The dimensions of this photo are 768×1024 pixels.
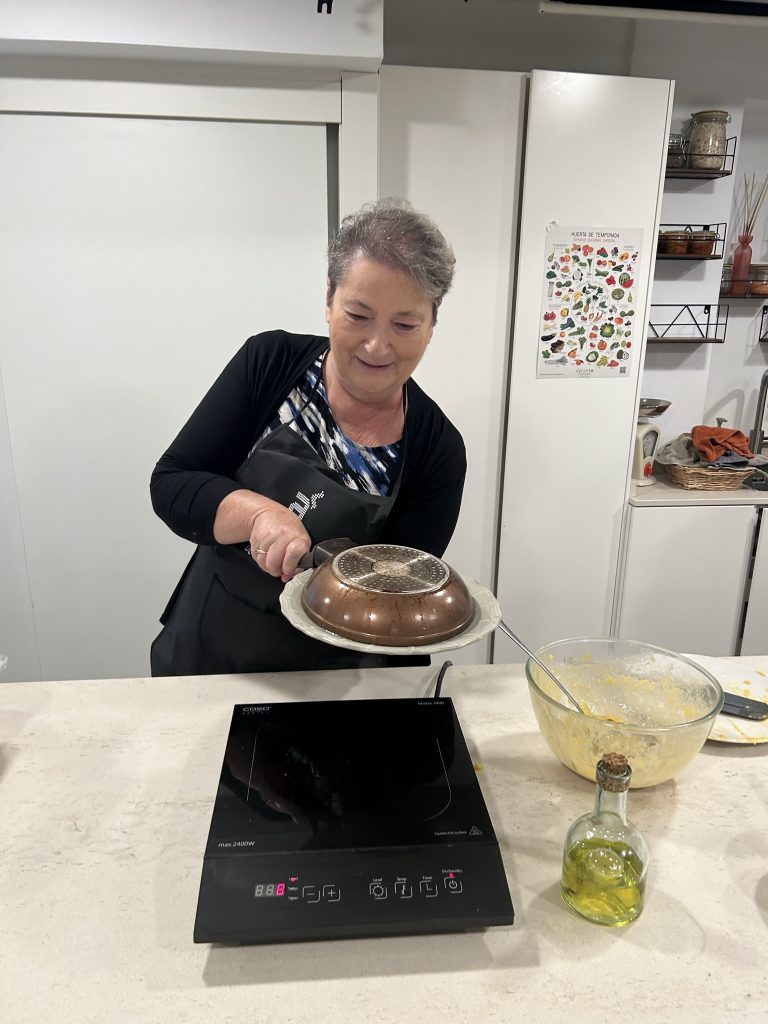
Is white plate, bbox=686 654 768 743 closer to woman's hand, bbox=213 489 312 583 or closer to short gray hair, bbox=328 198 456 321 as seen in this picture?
woman's hand, bbox=213 489 312 583

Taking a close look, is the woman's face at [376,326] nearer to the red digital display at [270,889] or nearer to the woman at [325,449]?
the woman at [325,449]

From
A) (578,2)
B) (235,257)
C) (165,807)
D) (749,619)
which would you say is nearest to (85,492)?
(235,257)

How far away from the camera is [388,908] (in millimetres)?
708

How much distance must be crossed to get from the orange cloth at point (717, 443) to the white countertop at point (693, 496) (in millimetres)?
137

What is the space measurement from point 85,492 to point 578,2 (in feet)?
7.21

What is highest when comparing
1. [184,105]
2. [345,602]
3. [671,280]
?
[184,105]

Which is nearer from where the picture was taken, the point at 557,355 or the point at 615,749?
the point at 615,749

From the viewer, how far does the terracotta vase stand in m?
2.72

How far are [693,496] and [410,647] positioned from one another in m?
2.09

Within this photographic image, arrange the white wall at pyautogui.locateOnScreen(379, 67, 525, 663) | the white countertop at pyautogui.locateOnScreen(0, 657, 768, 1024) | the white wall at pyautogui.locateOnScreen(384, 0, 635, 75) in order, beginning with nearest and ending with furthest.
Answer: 1. the white countertop at pyautogui.locateOnScreen(0, 657, 768, 1024)
2. the white wall at pyautogui.locateOnScreen(379, 67, 525, 663)
3. the white wall at pyautogui.locateOnScreen(384, 0, 635, 75)

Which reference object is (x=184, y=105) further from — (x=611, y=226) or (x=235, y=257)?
(x=611, y=226)

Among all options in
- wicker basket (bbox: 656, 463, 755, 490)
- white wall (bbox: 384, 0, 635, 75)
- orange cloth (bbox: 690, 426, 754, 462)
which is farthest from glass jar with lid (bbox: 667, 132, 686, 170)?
wicker basket (bbox: 656, 463, 755, 490)

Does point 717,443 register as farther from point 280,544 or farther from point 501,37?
point 280,544

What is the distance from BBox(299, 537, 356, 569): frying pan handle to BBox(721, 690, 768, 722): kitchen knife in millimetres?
664
